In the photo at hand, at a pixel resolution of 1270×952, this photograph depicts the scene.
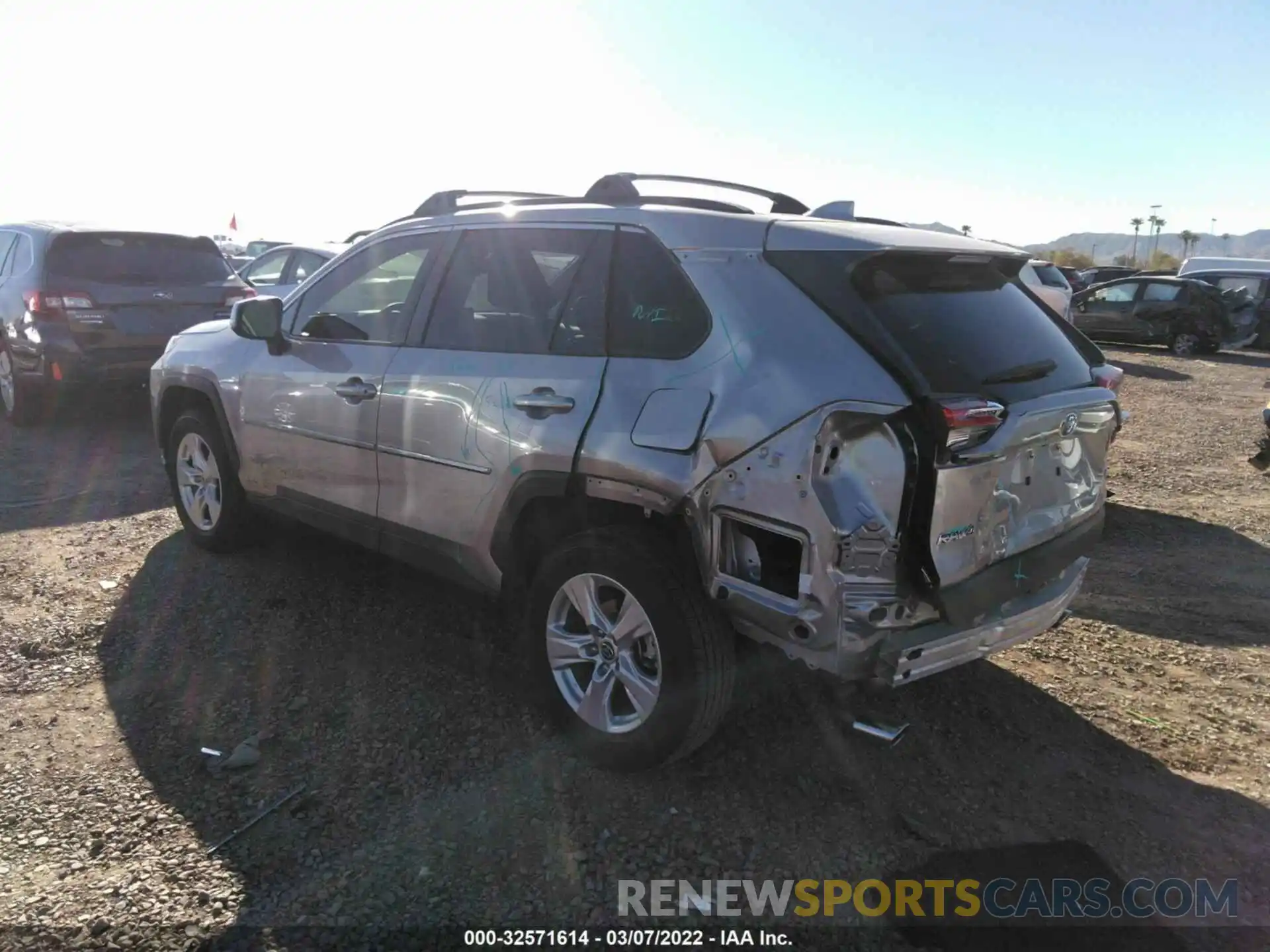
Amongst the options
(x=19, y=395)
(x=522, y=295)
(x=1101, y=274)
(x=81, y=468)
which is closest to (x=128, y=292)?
(x=19, y=395)

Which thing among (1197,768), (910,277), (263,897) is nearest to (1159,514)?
(1197,768)

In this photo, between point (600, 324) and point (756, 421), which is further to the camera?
point (600, 324)

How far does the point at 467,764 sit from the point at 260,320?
2424 mm

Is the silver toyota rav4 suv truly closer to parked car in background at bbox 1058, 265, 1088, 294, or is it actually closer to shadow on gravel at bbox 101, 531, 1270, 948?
shadow on gravel at bbox 101, 531, 1270, 948

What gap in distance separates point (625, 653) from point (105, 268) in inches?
288

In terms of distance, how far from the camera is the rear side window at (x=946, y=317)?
2.74 m

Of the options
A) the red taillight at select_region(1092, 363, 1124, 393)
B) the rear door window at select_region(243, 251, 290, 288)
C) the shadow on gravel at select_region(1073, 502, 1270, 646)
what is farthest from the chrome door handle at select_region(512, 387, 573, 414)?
the rear door window at select_region(243, 251, 290, 288)

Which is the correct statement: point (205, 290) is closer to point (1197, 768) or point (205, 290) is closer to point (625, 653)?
point (625, 653)

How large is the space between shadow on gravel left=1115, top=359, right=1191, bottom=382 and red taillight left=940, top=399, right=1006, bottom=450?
44.8 ft

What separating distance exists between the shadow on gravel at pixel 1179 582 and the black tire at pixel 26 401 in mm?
8542

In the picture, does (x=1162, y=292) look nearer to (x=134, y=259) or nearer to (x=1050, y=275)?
(x=1050, y=275)

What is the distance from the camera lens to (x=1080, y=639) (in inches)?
172

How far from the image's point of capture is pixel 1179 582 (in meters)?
5.11

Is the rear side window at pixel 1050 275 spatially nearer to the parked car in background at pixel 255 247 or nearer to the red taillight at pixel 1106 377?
the red taillight at pixel 1106 377
